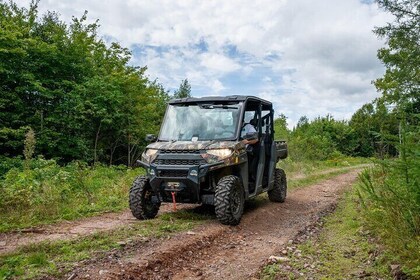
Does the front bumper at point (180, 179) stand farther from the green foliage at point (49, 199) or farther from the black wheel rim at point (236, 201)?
the green foliage at point (49, 199)

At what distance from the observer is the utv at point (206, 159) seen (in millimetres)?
6488

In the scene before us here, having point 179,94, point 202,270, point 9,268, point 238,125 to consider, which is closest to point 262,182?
point 238,125

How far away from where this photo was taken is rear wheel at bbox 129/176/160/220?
22.4 feet

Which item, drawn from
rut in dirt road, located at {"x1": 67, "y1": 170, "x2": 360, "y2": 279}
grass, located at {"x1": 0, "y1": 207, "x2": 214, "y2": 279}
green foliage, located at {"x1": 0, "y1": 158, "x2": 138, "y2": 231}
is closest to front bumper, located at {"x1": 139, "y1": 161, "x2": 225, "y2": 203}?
grass, located at {"x1": 0, "y1": 207, "x2": 214, "y2": 279}

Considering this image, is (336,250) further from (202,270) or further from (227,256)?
(202,270)

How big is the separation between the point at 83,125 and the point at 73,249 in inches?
659

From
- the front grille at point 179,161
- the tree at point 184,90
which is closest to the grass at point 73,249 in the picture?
the front grille at point 179,161

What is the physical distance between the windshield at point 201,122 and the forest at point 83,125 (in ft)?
7.30

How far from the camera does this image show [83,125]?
807 inches

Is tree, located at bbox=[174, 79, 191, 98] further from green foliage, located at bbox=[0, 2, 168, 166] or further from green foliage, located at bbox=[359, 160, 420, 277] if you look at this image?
green foliage, located at bbox=[359, 160, 420, 277]

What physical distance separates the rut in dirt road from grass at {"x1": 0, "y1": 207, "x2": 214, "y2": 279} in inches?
7.9

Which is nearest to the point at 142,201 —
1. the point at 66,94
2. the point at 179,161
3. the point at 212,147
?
the point at 179,161

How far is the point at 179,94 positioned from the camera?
1361 inches

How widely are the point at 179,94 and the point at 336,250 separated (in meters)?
30.4
